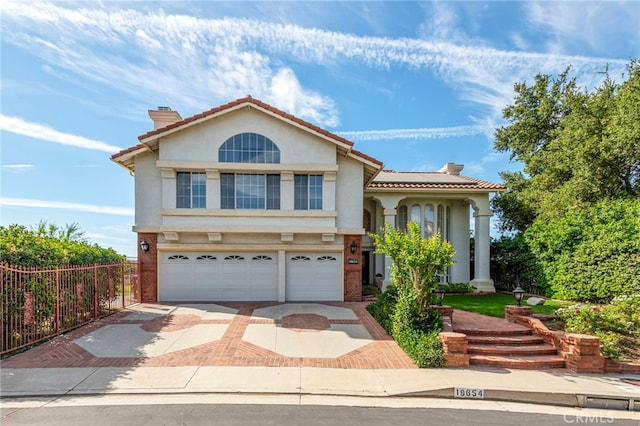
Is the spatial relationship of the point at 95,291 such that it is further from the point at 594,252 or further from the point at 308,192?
the point at 594,252

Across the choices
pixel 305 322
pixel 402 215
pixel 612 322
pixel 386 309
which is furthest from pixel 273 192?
pixel 612 322

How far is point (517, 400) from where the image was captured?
20.5 ft

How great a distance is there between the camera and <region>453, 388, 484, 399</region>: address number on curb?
20.6 ft

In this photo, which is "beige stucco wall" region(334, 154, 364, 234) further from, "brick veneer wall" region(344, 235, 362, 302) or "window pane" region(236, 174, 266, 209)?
"window pane" region(236, 174, 266, 209)

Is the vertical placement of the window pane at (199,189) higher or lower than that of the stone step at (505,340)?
higher

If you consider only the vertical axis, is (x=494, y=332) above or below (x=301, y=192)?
below

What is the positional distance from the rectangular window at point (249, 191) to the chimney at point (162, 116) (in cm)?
427

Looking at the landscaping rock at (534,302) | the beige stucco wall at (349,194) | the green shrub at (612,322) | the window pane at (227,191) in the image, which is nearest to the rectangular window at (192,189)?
the window pane at (227,191)

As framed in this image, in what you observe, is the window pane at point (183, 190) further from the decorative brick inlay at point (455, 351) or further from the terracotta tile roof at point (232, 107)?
the decorative brick inlay at point (455, 351)

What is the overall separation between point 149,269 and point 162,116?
22.7 ft

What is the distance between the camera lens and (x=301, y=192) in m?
13.9

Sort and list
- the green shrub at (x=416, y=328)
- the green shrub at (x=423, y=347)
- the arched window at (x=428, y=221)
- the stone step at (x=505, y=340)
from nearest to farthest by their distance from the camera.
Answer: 1. the green shrub at (x=423, y=347)
2. the green shrub at (x=416, y=328)
3. the stone step at (x=505, y=340)
4. the arched window at (x=428, y=221)

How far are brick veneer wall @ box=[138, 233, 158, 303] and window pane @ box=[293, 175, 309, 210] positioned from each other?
236 inches

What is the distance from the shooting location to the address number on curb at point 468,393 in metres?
6.27
